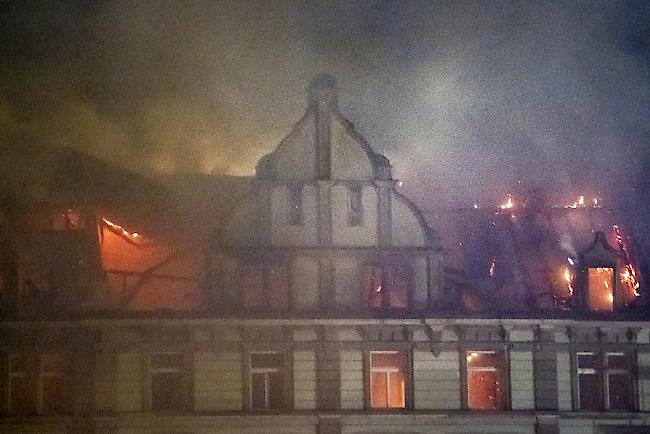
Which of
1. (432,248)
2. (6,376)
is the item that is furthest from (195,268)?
(432,248)

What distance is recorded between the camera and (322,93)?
2038 centimetres

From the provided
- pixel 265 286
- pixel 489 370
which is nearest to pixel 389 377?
pixel 489 370

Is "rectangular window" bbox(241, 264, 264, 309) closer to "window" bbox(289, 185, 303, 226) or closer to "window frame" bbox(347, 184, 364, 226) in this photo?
"window" bbox(289, 185, 303, 226)

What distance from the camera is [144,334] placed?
61.2 feet

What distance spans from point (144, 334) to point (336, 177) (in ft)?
25.4

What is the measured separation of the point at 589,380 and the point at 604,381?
16.9 inches

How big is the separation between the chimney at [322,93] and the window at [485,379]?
9152 millimetres

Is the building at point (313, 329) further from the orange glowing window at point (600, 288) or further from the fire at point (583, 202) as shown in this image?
the fire at point (583, 202)

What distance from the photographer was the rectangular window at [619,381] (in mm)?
19278

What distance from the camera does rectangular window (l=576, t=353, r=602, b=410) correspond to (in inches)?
756

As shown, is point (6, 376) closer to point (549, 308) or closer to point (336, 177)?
point (336, 177)

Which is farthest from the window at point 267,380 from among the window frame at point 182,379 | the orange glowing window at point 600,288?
the orange glowing window at point 600,288

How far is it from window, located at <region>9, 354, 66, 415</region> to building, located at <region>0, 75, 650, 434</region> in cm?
6

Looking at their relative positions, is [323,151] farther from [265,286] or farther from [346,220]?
[265,286]
